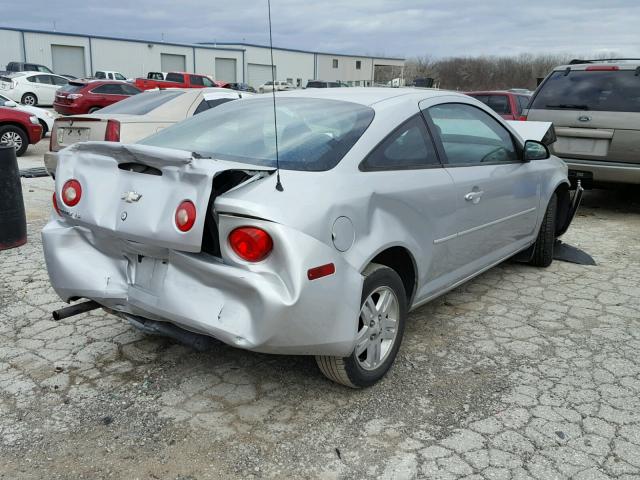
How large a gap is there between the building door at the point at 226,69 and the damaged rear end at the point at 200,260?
57.0 m

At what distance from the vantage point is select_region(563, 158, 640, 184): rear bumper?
→ 279 inches

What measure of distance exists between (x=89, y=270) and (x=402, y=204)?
169cm

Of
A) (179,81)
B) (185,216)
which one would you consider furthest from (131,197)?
(179,81)

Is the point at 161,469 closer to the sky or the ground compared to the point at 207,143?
closer to the ground

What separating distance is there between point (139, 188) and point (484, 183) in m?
2.29

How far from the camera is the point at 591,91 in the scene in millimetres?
7371

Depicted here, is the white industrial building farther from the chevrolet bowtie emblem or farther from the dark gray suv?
the chevrolet bowtie emblem

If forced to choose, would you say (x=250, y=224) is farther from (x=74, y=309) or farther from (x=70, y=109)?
(x=70, y=109)

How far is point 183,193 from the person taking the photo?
2.64 m

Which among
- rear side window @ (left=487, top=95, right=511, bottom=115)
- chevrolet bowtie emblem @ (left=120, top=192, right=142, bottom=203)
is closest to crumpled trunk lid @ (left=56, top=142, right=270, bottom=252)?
chevrolet bowtie emblem @ (left=120, top=192, right=142, bottom=203)

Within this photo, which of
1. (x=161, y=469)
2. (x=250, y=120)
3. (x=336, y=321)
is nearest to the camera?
(x=161, y=469)

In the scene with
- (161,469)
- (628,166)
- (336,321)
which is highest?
(628,166)

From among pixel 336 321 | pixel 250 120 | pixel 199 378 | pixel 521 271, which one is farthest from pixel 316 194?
pixel 521 271

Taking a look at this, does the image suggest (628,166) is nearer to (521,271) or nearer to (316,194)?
(521,271)
